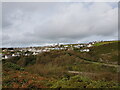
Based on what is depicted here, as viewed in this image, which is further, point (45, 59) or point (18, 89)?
point (45, 59)

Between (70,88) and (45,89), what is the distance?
1172 mm

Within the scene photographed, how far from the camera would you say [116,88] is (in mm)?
5891

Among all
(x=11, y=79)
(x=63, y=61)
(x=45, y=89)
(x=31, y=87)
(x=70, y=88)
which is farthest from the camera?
(x=63, y=61)

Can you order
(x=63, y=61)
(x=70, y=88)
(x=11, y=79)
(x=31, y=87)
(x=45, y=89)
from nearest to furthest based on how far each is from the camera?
1. (x=70, y=88)
2. (x=45, y=89)
3. (x=31, y=87)
4. (x=11, y=79)
5. (x=63, y=61)

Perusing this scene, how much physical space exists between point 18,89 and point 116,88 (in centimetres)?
434

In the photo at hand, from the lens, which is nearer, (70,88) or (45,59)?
(70,88)

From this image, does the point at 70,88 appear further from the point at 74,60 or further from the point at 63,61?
the point at 74,60

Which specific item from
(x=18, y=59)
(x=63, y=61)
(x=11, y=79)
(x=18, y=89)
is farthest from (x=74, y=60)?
(x=18, y=89)

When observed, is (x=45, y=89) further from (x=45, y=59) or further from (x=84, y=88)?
(x=45, y=59)

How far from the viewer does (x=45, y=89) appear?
6.04 metres

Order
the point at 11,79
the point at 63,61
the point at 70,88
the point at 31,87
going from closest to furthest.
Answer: the point at 70,88, the point at 31,87, the point at 11,79, the point at 63,61

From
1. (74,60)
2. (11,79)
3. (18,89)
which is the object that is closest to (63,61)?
(74,60)

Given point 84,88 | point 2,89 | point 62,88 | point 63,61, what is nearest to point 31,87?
point 2,89

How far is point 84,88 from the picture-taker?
5.72m
